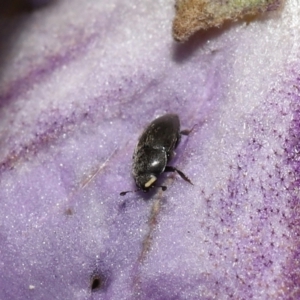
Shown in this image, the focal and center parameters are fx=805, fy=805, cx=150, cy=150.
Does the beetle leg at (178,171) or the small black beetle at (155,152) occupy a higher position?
the small black beetle at (155,152)

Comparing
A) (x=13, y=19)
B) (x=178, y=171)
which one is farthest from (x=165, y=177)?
(x=13, y=19)

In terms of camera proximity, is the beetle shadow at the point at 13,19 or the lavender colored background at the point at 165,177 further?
the beetle shadow at the point at 13,19

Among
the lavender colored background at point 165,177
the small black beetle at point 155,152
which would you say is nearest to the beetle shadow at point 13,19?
the lavender colored background at point 165,177

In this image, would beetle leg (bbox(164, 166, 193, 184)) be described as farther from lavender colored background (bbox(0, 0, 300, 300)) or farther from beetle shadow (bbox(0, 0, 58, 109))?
beetle shadow (bbox(0, 0, 58, 109))

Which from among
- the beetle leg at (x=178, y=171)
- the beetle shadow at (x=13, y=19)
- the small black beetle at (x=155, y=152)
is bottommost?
the beetle leg at (x=178, y=171)


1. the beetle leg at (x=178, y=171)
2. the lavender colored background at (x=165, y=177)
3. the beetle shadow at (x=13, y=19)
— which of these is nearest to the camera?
the lavender colored background at (x=165, y=177)

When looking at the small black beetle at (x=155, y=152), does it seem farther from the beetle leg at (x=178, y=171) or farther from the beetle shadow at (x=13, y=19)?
the beetle shadow at (x=13, y=19)

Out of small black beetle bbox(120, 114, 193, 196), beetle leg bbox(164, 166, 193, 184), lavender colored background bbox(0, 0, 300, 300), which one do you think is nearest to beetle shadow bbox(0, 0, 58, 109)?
lavender colored background bbox(0, 0, 300, 300)
